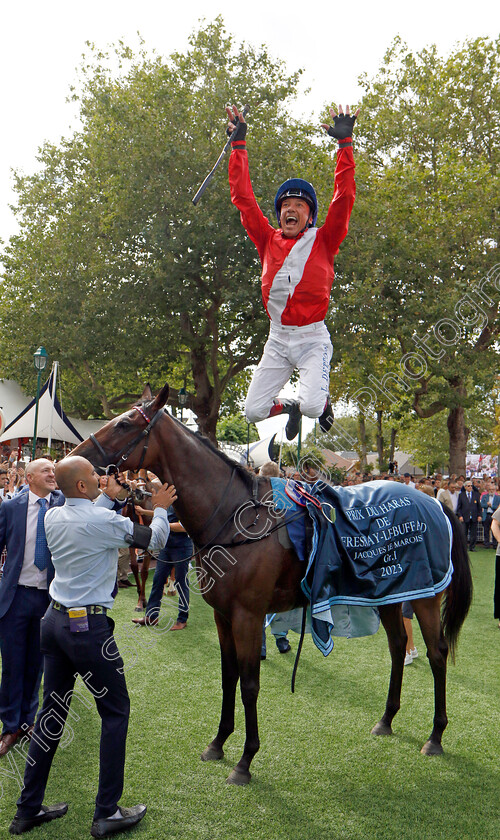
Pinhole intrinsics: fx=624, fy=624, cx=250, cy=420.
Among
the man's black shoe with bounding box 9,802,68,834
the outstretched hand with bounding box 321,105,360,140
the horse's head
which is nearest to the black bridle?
the horse's head

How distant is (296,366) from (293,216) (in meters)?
1.05

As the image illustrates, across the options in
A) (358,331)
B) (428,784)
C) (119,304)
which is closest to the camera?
(428,784)

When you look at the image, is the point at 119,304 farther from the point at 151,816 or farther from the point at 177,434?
the point at 151,816

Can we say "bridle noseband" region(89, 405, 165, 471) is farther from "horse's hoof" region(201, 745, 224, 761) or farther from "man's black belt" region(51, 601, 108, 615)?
"horse's hoof" region(201, 745, 224, 761)

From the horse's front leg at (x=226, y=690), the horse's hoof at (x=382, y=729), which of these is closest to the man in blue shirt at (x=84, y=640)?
the horse's front leg at (x=226, y=690)

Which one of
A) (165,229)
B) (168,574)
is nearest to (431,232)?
(165,229)

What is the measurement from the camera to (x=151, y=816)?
139 inches

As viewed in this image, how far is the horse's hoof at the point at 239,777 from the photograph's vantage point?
3.96 meters

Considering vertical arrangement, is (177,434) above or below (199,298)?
below

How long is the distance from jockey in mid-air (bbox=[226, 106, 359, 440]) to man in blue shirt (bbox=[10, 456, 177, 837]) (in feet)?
4.73

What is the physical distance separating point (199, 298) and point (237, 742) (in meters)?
15.7

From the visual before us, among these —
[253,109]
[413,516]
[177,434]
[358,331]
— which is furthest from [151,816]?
[253,109]

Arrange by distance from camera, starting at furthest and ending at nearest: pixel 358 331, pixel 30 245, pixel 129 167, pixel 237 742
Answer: pixel 30 245
pixel 129 167
pixel 358 331
pixel 237 742

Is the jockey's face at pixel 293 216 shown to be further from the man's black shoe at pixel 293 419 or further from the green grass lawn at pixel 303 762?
the green grass lawn at pixel 303 762
